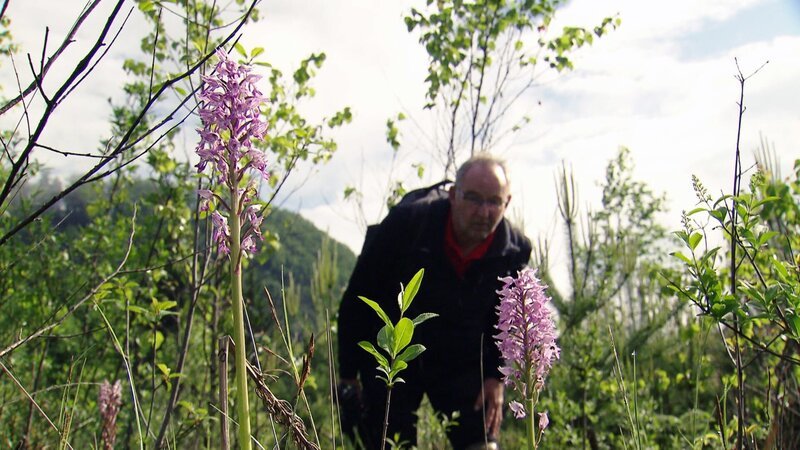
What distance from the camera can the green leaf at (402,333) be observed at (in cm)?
128

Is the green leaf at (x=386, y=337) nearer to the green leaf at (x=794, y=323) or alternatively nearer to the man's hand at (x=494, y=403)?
the green leaf at (x=794, y=323)

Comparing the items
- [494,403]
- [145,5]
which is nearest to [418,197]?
[494,403]

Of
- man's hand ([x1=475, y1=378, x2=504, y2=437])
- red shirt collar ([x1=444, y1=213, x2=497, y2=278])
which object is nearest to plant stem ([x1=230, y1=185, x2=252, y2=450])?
man's hand ([x1=475, y1=378, x2=504, y2=437])

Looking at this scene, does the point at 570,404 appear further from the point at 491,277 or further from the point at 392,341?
the point at 392,341

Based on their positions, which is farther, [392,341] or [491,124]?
[491,124]

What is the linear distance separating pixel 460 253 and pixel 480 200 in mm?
416

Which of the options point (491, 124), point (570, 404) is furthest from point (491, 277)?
point (491, 124)

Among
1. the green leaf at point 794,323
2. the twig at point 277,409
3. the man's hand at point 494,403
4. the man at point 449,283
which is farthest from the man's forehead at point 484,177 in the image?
the twig at point 277,409

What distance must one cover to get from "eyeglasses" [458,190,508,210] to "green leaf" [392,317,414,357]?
10.2 feet

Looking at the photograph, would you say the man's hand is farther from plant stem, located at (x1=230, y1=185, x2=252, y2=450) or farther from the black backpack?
plant stem, located at (x1=230, y1=185, x2=252, y2=450)

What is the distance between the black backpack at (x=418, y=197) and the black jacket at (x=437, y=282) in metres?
0.03

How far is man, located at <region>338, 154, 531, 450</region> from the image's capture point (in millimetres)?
4414

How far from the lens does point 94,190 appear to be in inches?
240

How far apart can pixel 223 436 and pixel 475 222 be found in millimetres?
3233
